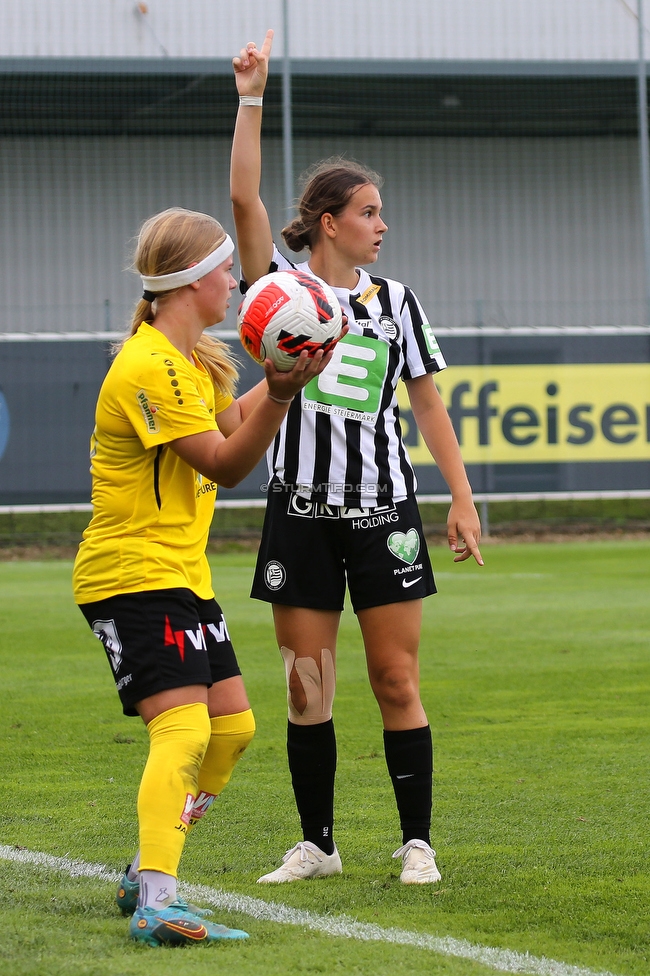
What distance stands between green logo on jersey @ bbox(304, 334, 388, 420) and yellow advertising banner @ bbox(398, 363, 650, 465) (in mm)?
13139

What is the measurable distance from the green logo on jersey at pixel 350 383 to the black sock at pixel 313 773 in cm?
93

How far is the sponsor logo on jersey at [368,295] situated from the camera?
12.4 feet

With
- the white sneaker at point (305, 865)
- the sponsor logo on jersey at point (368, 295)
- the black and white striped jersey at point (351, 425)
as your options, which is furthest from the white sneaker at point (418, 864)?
the sponsor logo on jersey at point (368, 295)

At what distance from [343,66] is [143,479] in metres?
19.2

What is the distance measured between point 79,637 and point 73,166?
1565 cm

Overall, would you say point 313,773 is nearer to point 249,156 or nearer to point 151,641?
point 151,641

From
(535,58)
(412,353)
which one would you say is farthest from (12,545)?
(412,353)

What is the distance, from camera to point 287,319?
3.01 meters

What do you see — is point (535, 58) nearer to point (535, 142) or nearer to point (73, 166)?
point (535, 142)

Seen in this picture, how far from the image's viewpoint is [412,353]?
385cm

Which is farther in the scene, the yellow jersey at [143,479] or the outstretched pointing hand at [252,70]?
the outstretched pointing hand at [252,70]

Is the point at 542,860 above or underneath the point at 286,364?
underneath

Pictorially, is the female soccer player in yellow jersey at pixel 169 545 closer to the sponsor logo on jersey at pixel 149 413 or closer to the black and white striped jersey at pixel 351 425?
the sponsor logo on jersey at pixel 149 413

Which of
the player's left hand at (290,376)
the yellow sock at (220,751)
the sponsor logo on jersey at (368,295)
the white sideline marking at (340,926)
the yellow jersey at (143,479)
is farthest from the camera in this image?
the sponsor logo on jersey at (368,295)
